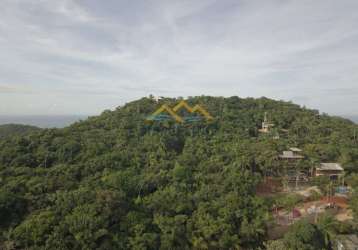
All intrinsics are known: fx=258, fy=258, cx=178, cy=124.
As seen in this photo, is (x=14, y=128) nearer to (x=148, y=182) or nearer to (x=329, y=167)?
(x=148, y=182)

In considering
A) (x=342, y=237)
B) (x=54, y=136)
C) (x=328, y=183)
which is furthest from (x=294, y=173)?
(x=54, y=136)

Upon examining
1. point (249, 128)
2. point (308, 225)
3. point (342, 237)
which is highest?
point (249, 128)

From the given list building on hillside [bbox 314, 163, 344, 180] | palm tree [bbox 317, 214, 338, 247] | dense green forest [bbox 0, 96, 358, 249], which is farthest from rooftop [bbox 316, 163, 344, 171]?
palm tree [bbox 317, 214, 338, 247]

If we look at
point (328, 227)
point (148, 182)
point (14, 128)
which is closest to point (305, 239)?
point (328, 227)

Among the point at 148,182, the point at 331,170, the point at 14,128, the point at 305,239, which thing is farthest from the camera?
the point at 14,128

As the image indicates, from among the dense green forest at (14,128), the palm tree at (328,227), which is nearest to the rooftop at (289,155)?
the palm tree at (328,227)

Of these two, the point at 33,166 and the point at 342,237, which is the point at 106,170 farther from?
the point at 342,237

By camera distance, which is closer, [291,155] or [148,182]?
[148,182]

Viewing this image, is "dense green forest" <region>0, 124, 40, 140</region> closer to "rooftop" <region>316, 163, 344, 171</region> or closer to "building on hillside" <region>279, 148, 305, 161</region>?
"building on hillside" <region>279, 148, 305, 161</region>
